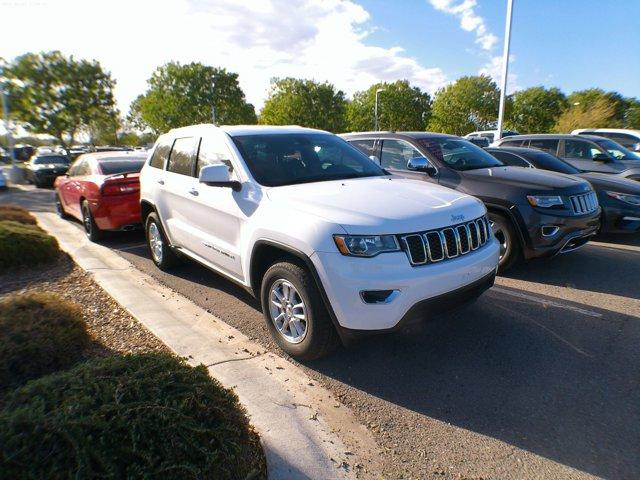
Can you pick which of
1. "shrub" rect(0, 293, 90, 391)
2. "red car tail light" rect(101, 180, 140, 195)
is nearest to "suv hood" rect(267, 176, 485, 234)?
"shrub" rect(0, 293, 90, 391)

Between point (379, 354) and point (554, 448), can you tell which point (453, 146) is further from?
point (554, 448)

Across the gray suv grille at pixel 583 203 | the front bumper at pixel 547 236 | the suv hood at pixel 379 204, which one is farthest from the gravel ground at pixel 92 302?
the gray suv grille at pixel 583 203

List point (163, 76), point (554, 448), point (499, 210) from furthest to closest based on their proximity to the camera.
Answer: point (163, 76)
point (499, 210)
point (554, 448)

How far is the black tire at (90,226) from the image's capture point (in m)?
7.20

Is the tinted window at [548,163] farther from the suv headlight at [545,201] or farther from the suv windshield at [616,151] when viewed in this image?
the suv headlight at [545,201]

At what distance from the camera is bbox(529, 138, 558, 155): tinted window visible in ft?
30.1

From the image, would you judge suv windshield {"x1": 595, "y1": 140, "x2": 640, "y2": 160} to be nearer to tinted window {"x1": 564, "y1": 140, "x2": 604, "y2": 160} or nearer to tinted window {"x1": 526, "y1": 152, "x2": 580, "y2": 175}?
tinted window {"x1": 564, "y1": 140, "x2": 604, "y2": 160}

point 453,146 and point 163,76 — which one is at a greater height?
point 163,76

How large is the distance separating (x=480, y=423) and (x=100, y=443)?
6.87 feet

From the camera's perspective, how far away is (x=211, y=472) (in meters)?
1.70

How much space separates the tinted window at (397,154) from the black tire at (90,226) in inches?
194

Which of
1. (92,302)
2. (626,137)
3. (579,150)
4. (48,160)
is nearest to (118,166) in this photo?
(92,302)

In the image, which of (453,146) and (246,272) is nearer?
(246,272)

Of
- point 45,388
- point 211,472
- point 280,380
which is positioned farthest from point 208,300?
point 211,472
